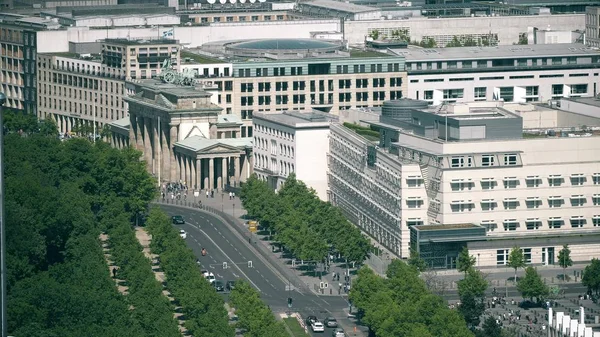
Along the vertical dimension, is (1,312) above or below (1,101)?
below

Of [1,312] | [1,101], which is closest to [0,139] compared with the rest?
[1,101]

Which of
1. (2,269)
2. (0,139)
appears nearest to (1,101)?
(0,139)

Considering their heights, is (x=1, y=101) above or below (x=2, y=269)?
above

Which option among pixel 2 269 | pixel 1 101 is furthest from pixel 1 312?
pixel 1 101

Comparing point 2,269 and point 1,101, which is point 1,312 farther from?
point 1,101

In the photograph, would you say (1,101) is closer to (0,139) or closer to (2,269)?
(0,139)

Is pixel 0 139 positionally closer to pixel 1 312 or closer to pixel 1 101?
pixel 1 101
